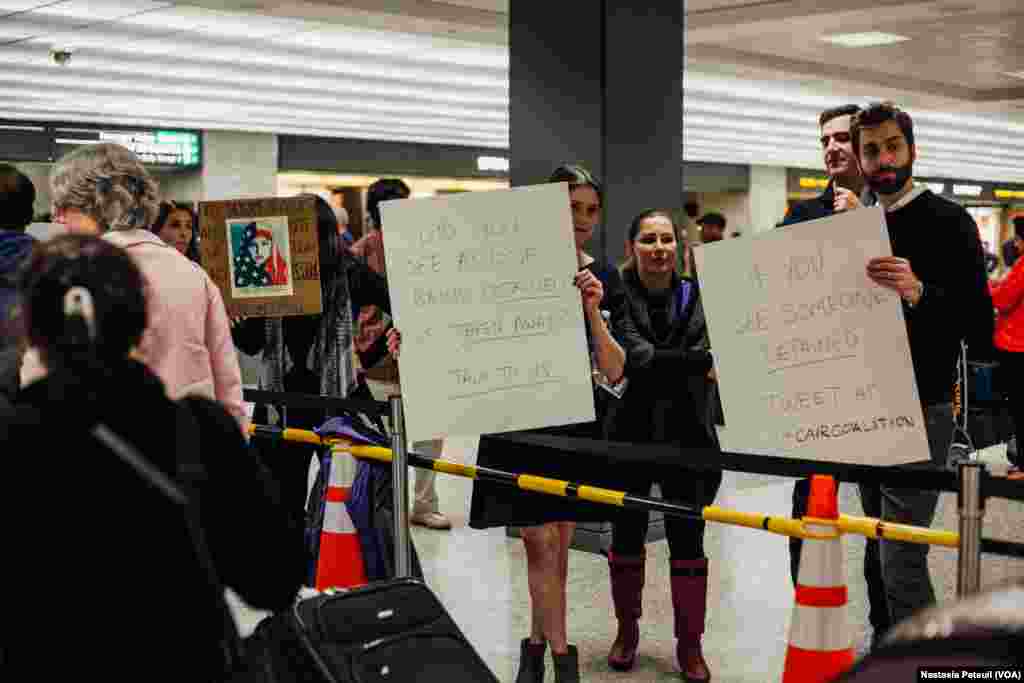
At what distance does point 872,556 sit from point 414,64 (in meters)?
9.13

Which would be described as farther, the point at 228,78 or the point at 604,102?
the point at 228,78

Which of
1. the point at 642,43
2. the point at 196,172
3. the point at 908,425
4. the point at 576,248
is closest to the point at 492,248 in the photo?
the point at 576,248

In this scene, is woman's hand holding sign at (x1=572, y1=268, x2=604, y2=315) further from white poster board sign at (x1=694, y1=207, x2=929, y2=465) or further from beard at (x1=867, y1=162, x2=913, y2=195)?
beard at (x1=867, y1=162, x2=913, y2=195)

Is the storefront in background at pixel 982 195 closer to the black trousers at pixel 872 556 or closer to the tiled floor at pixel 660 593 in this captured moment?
the tiled floor at pixel 660 593

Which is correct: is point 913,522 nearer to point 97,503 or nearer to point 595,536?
point 97,503

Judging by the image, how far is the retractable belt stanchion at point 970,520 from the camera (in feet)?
8.73

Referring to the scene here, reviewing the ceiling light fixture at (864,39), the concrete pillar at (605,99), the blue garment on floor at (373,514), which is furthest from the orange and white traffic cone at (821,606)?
the ceiling light fixture at (864,39)

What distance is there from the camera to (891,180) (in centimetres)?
360

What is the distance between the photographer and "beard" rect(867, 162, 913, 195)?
3596 mm

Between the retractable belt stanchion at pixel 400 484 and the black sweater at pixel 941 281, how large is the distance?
4.84 feet

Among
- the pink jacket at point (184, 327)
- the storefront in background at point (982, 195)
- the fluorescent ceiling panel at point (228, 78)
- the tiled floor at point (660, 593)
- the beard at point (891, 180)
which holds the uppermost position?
the fluorescent ceiling panel at point (228, 78)

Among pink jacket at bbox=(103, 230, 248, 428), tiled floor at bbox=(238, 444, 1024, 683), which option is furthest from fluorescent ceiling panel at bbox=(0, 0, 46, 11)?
pink jacket at bbox=(103, 230, 248, 428)

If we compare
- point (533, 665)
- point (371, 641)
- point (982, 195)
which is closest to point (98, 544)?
point (371, 641)

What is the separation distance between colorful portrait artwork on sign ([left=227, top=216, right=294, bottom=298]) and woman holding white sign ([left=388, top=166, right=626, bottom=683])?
3.43 ft
